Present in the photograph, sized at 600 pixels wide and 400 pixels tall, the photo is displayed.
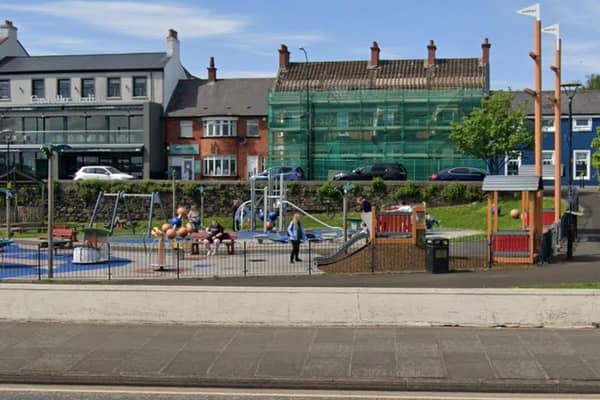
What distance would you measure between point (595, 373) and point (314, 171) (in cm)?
5461

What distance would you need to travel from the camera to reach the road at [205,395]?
1059 centimetres

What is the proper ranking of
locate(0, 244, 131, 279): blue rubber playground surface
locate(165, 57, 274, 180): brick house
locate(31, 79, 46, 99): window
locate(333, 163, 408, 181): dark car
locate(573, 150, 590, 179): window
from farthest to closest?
1. locate(31, 79, 46, 99): window
2. locate(165, 57, 274, 180): brick house
3. locate(573, 150, 590, 179): window
4. locate(333, 163, 408, 181): dark car
5. locate(0, 244, 131, 279): blue rubber playground surface

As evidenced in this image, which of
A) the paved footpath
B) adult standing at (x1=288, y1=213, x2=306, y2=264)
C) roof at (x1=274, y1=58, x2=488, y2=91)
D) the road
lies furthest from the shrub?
the road

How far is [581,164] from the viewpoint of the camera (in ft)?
215

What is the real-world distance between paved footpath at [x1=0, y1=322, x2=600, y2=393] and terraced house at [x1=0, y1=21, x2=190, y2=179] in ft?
178

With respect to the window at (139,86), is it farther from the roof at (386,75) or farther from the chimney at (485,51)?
the chimney at (485,51)

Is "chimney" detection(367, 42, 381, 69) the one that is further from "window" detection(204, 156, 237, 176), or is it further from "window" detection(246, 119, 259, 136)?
"window" detection(204, 156, 237, 176)

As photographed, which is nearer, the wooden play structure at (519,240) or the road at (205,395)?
the road at (205,395)

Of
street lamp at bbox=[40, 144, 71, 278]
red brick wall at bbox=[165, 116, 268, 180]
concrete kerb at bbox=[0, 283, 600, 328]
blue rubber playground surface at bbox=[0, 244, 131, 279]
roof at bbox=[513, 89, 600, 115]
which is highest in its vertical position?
roof at bbox=[513, 89, 600, 115]

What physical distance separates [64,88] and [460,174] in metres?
34.4

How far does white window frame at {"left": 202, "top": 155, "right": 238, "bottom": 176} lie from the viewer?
6731 centimetres

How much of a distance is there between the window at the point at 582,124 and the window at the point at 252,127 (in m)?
25.1

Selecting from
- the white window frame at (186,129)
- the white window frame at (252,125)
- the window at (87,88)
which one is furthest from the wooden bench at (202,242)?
the window at (87,88)

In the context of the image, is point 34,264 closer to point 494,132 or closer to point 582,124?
point 494,132
